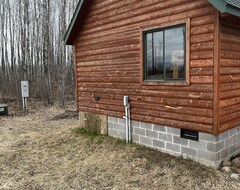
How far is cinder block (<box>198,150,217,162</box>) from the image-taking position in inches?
189

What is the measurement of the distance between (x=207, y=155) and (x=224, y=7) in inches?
110

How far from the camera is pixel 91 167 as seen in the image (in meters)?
5.49

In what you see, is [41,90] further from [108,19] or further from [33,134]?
[108,19]

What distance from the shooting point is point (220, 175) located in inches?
182

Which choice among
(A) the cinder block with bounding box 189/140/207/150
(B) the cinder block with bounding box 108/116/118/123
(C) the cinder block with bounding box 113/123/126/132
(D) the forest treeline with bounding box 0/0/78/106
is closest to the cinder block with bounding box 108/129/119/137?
(C) the cinder block with bounding box 113/123/126/132

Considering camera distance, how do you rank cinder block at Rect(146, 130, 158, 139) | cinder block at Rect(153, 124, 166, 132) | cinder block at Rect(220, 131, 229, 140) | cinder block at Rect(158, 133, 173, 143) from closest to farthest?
cinder block at Rect(220, 131, 229, 140) → cinder block at Rect(158, 133, 173, 143) → cinder block at Rect(153, 124, 166, 132) → cinder block at Rect(146, 130, 158, 139)

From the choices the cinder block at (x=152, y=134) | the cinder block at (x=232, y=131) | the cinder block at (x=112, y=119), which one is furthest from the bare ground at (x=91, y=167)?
the cinder block at (x=232, y=131)

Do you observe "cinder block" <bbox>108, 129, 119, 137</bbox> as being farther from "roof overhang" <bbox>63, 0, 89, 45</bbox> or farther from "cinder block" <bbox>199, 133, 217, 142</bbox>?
"roof overhang" <bbox>63, 0, 89, 45</bbox>

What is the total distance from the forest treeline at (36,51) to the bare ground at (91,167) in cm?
779

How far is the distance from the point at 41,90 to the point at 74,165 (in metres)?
11.7

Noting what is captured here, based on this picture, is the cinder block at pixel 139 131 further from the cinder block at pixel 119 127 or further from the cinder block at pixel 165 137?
the cinder block at pixel 165 137

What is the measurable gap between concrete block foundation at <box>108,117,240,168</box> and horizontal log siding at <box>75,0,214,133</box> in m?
0.21

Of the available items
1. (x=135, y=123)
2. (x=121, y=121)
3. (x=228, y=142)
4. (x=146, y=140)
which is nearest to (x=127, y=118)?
(x=135, y=123)

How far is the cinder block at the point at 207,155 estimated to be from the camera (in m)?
4.81
